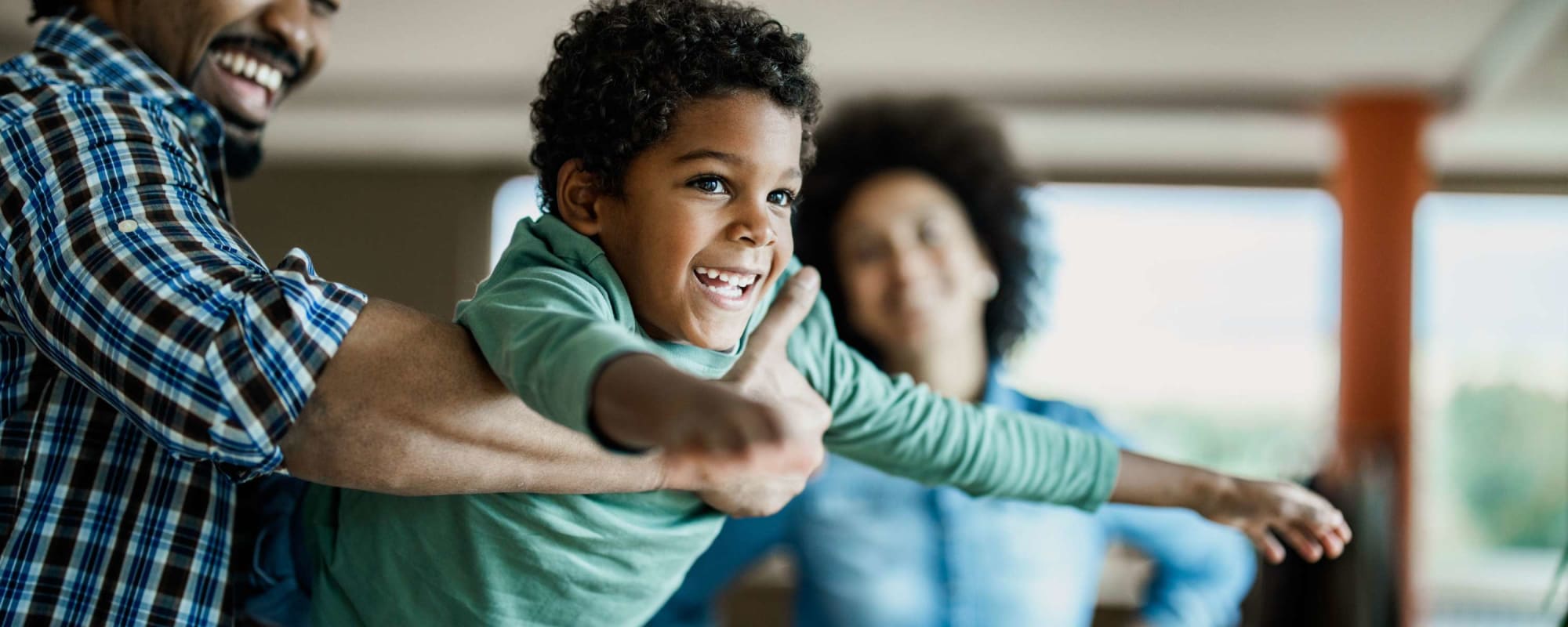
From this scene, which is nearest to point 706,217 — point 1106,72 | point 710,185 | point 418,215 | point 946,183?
point 710,185

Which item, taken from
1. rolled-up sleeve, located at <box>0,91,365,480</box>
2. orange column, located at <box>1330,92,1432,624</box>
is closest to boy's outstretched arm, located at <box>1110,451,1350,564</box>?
rolled-up sleeve, located at <box>0,91,365,480</box>

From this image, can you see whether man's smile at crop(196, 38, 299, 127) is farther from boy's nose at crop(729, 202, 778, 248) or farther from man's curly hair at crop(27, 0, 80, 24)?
boy's nose at crop(729, 202, 778, 248)

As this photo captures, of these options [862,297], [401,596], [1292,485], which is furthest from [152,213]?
[862,297]

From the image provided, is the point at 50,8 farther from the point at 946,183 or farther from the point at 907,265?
the point at 946,183

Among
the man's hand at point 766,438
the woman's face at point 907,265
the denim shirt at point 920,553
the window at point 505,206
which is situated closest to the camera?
the man's hand at point 766,438

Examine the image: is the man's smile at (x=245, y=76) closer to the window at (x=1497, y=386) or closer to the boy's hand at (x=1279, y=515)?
the boy's hand at (x=1279, y=515)

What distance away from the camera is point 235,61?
854 mm

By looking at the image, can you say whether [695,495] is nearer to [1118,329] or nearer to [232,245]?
[232,245]

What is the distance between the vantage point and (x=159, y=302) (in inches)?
22.8

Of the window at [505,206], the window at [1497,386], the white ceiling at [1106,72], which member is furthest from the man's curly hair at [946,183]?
the window at [1497,386]

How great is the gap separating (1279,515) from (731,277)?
374 millimetres

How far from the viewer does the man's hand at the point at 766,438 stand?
41cm

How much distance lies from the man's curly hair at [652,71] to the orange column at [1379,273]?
4089 mm

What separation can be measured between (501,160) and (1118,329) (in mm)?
2936
